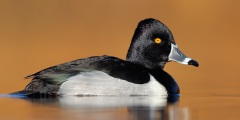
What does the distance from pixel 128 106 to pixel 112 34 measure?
986 centimetres

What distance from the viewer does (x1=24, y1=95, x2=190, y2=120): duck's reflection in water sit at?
1026 centimetres

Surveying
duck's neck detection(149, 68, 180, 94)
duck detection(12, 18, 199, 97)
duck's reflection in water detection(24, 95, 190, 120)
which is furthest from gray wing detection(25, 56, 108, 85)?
duck's neck detection(149, 68, 180, 94)

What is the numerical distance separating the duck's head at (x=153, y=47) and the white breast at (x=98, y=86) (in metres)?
0.98

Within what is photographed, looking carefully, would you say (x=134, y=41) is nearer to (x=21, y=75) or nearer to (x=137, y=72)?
(x=137, y=72)

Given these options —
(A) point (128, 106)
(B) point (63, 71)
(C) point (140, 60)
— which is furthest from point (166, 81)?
(A) point (128, 106)

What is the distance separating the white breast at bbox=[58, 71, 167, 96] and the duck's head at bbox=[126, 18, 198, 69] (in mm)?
976

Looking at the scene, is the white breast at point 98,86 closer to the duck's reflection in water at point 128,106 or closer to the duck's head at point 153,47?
the duck's reflection in water at point 128,106

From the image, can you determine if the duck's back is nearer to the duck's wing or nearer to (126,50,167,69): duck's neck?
the duck's wing

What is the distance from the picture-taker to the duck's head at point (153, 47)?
12891 millimetres

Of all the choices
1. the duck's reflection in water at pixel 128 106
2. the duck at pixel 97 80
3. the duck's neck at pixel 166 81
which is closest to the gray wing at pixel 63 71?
the duck at pixel 97 80

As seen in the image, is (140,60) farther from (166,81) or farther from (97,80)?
(97,80)

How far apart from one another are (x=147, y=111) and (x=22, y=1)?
13.8m

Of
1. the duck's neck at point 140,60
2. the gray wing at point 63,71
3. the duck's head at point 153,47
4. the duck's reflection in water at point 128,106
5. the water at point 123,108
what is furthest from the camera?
the duck's neck at point 140,60

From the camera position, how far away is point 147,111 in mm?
10672
